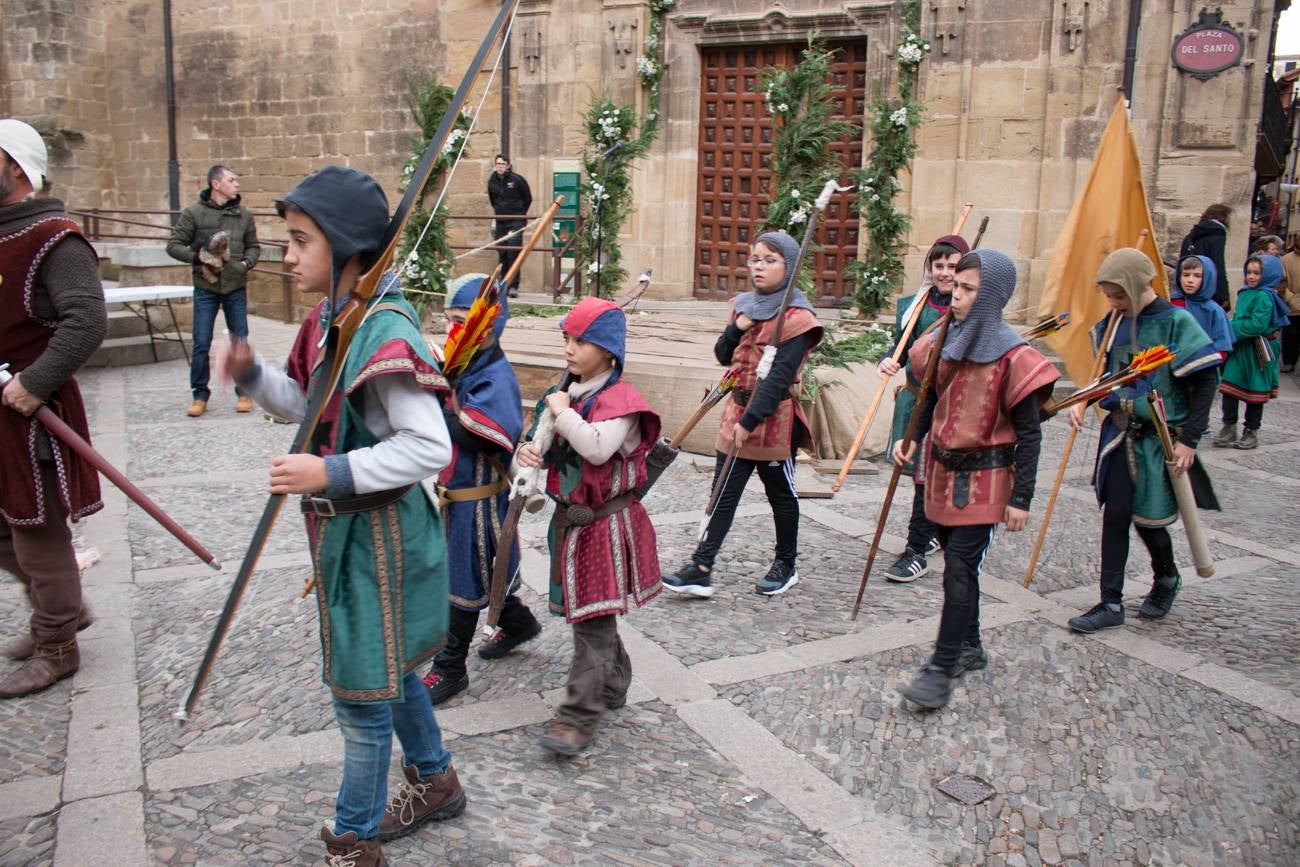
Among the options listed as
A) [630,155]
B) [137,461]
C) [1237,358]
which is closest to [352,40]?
[630,155]

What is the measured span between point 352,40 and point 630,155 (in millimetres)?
7682

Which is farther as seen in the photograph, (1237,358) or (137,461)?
(1237,358)

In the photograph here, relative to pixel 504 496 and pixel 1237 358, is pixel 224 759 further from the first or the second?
pixel 1237 358

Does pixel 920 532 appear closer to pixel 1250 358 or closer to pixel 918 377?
pixel 918 377

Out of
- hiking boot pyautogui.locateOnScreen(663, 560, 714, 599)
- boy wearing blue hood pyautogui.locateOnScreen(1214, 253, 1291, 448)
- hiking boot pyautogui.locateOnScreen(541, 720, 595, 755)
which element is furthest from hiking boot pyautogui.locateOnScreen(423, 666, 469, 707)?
boy wearing blue hood pyautogui.locateOnScreen(1214, 253, 1291, 448)

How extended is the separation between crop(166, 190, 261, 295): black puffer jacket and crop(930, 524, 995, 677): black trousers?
262 inches

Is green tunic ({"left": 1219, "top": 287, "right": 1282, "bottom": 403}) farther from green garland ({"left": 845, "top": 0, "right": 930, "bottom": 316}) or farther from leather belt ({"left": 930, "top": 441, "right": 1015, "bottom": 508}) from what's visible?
leather belt ({"left": 930, "top": 441, "right": 1015, "bottom": 508})

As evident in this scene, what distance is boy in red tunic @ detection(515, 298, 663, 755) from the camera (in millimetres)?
3322

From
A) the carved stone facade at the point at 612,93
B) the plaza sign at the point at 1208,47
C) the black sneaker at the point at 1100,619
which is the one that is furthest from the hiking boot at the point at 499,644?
the plaza sign at the point at 1208,47

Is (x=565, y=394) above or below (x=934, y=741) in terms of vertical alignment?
above

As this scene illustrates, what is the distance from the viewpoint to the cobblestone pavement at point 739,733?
9.61 feet

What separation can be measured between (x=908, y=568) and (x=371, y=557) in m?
3.30

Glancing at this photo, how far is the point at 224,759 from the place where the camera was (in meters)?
3.30

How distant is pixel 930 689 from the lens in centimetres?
368
